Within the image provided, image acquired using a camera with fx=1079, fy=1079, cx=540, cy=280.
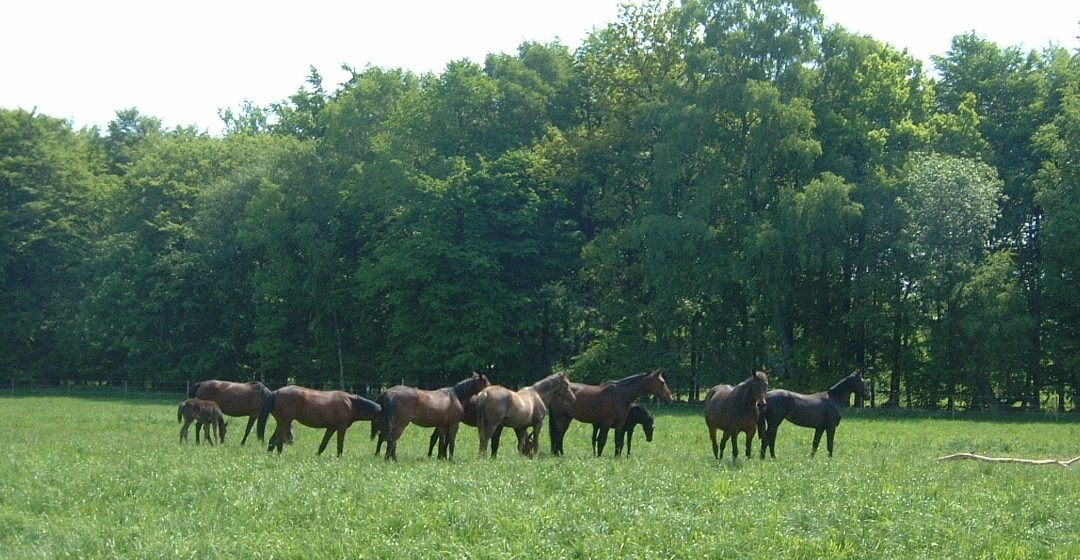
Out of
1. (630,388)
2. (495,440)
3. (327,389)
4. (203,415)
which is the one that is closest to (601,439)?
(630,388)

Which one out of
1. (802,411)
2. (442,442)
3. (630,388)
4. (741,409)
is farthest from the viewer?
(630,388)

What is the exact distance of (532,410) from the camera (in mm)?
21172

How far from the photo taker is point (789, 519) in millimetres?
13219

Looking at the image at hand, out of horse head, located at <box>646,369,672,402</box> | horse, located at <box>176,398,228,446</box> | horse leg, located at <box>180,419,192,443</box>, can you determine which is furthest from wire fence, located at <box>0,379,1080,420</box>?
horse leg, located at <box>180,419,192,443</box>

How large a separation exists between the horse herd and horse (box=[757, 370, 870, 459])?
0.06 feet

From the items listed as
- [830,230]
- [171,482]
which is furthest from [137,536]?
[830,230]

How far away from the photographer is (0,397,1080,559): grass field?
483 inches

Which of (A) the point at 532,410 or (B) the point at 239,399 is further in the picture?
(B) the point at 239,399

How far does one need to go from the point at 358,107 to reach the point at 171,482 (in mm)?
48393

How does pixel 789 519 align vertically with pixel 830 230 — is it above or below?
below

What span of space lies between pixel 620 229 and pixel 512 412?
32.1 meters

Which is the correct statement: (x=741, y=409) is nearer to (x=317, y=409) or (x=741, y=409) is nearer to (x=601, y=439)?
(x=601, y=439)

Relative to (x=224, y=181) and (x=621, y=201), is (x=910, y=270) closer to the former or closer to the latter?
(x=621, y=201)

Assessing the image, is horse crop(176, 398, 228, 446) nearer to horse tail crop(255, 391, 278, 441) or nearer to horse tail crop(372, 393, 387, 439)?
horse tail crop(255, 391, 278, 441)
